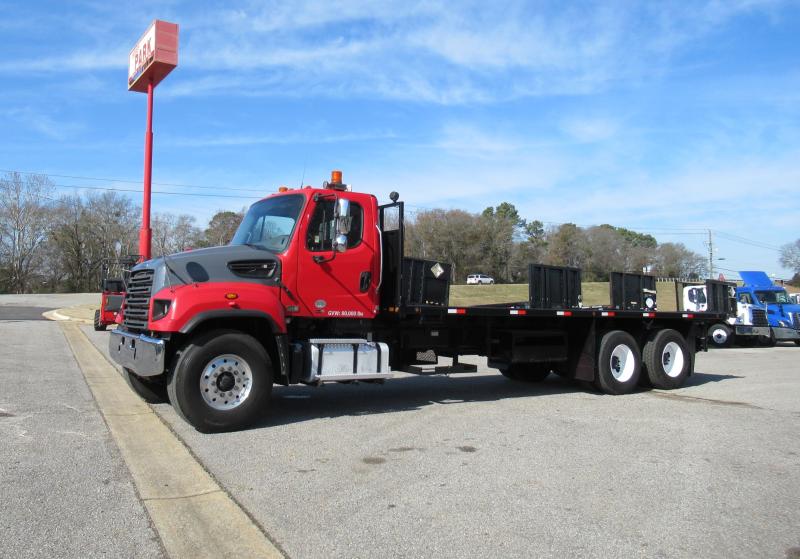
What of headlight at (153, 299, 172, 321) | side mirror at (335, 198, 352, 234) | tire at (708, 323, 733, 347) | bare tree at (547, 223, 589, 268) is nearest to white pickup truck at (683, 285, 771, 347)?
tire at (708, 323, 733, 347)

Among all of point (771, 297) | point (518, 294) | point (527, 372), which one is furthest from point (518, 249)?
point (527, 372)

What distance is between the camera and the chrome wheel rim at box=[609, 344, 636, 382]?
34.9 ft

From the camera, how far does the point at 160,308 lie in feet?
22.6

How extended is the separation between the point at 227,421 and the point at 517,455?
3051 mm

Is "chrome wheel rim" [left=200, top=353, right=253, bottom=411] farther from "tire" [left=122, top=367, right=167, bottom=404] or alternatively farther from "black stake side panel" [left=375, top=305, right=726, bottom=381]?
"black stake side panel" [left=375, top=305, right=726, bottom=381]

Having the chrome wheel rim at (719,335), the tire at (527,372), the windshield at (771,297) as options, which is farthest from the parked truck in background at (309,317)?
the windshield at (771,297)

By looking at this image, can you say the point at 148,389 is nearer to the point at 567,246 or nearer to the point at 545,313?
the point at 545,313

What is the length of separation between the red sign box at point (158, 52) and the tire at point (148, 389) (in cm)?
2382

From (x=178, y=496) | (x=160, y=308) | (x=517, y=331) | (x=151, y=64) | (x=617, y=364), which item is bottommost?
(x=178, y=496)

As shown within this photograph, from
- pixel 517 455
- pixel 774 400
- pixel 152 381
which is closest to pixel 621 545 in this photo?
pixel 517 455

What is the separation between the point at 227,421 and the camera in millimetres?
6781

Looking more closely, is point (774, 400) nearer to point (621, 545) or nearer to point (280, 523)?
point (621, 545)

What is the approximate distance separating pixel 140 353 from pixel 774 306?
25040mm

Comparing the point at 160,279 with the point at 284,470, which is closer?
the point at 284,470
